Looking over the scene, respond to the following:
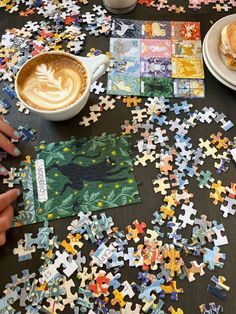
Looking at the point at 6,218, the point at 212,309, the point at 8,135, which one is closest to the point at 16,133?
the point at 8,135

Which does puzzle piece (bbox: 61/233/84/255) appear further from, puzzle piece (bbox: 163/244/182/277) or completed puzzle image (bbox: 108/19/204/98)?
completed puzzle image (bbox: 108/19/204/98)

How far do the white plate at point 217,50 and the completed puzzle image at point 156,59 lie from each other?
7 centimetres

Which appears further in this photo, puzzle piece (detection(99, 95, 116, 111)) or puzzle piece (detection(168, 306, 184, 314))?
puzzle piece (detection(99, 95, 116, 111))

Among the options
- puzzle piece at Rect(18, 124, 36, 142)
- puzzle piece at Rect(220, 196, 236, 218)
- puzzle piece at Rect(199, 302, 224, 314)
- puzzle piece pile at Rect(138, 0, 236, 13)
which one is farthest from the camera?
puzzle piece pile at Rect(138, 0, 236, 13)

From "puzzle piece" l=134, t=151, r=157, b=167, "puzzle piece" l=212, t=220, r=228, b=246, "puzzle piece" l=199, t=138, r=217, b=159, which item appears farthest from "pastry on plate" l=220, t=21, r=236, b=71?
"puzzle piece" l=212, t=220, r=228, b=246

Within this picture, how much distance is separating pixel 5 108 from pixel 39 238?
1.39 feet

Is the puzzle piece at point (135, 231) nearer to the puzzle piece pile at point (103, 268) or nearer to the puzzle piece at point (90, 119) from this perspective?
the puzzle piece pile at point (103, 268)

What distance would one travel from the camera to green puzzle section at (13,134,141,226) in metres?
0.96

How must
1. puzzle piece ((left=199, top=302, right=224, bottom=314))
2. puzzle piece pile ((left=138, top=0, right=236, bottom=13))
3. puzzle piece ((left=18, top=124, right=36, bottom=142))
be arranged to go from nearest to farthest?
puzzle piece ((left=199, top=302, right=224, bottom=314))
puzzle piece ((left=18, top=124, right=36, bottom=142))
puzzle piece pile ((left=138, top=0, right=236, bottom=13))

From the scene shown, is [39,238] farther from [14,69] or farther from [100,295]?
[14,69]

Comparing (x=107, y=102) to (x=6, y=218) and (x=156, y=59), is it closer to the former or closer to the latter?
(x=156, y=59)

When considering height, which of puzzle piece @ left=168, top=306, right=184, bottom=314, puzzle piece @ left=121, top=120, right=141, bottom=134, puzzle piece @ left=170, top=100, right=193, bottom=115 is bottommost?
puzzle piece @ left=168, top=306, right=184, bottom=314

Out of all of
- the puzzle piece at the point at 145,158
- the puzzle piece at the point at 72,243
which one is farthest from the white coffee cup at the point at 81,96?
the puzzle piece at the point at 72,243

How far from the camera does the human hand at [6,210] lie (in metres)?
0.91
